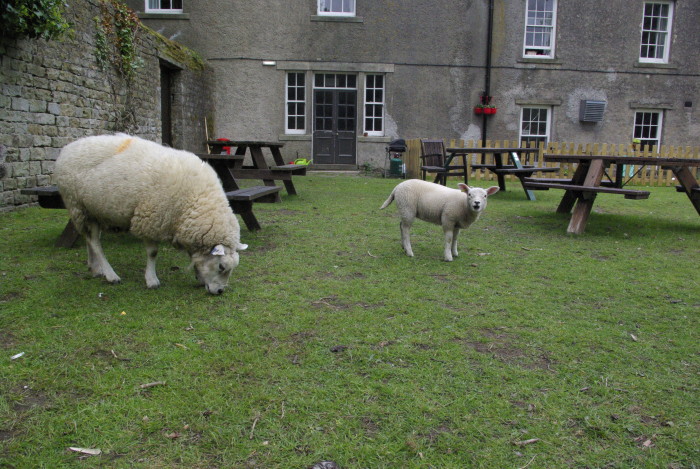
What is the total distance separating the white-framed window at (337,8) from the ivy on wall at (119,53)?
7.82 metres

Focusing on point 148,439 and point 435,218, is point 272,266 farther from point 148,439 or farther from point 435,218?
point 148,439

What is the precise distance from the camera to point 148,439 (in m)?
2.06

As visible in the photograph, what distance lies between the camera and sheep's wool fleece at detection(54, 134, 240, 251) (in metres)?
3.76

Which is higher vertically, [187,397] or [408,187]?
[408,187]

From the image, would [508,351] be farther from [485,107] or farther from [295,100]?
[485,107]

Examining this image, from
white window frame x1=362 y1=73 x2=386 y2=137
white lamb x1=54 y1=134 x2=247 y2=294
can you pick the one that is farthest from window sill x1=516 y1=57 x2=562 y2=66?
white lamb x1=54 y1=134 x2=247 y2=294

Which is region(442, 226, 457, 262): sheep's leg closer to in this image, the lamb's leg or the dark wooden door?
the lamb's leg

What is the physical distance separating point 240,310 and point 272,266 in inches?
48.3

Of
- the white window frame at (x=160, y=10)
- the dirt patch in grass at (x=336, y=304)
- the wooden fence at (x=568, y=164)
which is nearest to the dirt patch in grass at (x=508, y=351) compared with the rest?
the dirt patch in grass at (x=336, y=304)

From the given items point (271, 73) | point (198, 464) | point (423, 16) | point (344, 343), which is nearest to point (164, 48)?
point (271, 73)

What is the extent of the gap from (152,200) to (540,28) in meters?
17.4

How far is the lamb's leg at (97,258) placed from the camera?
4.06 meters

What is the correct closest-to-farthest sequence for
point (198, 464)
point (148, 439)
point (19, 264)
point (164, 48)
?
point (198, 464)
point (148, 439)
point (19, 264)
point (164, 48)

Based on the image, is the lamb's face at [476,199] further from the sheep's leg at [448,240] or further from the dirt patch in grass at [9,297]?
the dirt patch in grass at [9,297]
